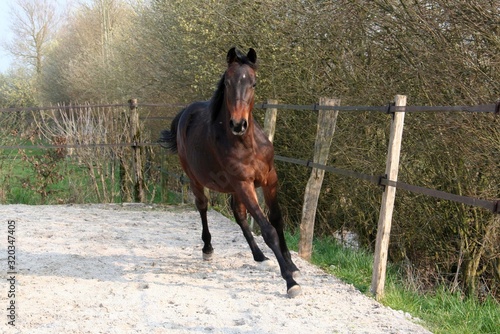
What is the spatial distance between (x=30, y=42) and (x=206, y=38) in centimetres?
3692

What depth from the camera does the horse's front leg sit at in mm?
4434

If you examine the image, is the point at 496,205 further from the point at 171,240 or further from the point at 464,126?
the point at 171,240

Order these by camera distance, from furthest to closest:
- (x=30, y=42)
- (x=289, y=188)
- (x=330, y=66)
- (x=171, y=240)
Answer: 1. (x=30, y=42)
2. (x=289, y=188)
3. (x=330, y=66)
4. (x=171, y=240)

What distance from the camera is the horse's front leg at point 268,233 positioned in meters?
4.43

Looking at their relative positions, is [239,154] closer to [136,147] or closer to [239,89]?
[239,89]

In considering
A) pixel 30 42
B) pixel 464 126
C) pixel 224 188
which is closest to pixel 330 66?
pixel 464 126

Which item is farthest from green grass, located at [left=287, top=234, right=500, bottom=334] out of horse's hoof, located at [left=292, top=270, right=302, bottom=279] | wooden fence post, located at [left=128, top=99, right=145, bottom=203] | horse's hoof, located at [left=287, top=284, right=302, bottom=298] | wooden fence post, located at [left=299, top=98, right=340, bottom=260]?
wooden fence post, located at [left=128, top=99, right=145, bottom=203]

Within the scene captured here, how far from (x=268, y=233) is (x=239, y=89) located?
121 centimetres

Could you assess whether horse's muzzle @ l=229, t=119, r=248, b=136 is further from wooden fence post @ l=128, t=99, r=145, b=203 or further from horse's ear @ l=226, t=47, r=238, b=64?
wooden fence post @ l=128, t=99, r=145, b=203

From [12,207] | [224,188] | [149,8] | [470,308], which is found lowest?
[12,207]

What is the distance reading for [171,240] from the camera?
6.96m

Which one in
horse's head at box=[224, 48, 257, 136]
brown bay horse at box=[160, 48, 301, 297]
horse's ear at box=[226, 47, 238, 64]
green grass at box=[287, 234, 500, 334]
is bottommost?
green grass at box=[287, 234, 500, 334]

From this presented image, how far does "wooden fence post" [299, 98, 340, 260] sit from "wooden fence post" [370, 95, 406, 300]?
1.17 m

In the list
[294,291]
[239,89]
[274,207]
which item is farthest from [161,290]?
[239,89]
